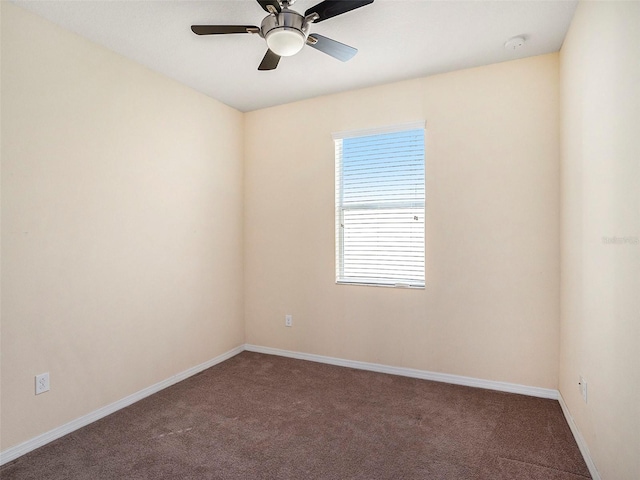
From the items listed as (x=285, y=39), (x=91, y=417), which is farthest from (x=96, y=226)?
(x=285, y=39)

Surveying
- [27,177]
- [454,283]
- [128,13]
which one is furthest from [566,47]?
[27,177]

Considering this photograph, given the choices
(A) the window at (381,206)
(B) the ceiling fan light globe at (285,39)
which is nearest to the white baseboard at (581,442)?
(A) the window at (381,206)

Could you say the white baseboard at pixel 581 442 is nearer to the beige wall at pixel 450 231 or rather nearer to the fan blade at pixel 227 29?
the beige wall at pixel 450 231

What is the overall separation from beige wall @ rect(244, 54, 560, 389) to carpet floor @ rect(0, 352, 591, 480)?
40 centimetres

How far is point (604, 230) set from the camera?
1.82 m

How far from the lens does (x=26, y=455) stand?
218 cm

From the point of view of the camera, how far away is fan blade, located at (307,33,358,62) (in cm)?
218

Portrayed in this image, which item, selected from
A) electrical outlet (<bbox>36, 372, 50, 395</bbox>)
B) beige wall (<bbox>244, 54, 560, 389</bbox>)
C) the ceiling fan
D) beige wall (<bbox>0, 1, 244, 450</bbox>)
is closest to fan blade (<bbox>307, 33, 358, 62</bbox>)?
the ceiling fan

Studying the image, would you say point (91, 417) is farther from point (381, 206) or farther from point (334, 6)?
point (334, 6)

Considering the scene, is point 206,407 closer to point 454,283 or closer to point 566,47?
point 454,283

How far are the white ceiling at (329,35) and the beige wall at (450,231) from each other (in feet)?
0.93

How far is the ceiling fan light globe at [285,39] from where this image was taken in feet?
6.54

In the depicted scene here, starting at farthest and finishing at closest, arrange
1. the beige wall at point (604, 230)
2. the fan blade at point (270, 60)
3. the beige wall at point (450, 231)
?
the beige wall at point (450, 231) → the fan blade at point (270, 60) → the beige wall at point (604, 230)

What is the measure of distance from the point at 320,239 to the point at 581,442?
8.29 feet
